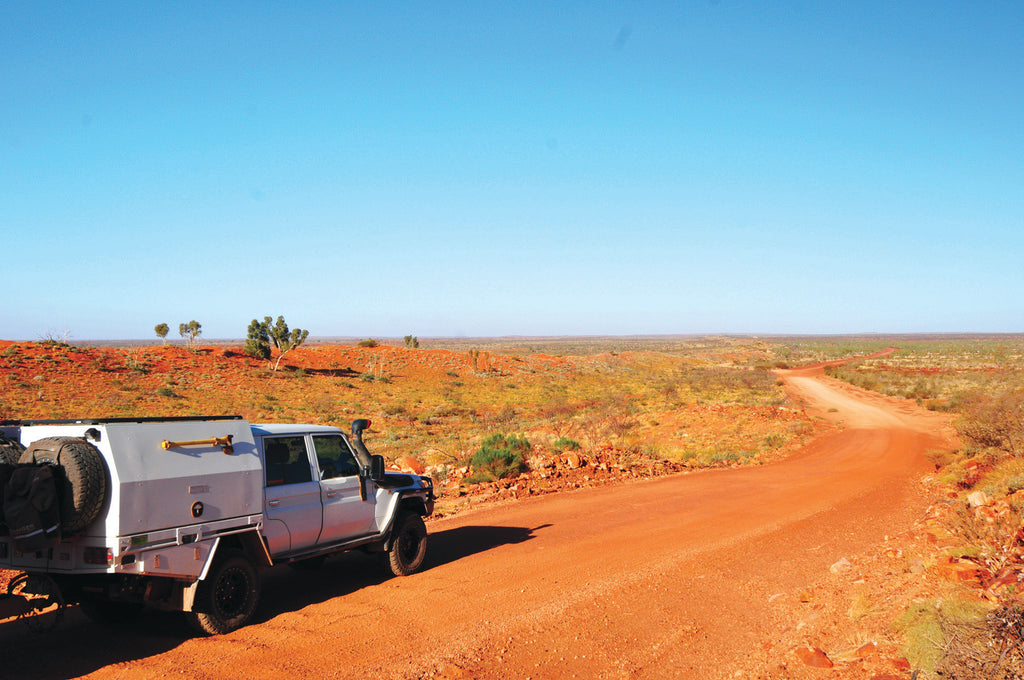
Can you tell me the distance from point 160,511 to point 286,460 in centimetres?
180

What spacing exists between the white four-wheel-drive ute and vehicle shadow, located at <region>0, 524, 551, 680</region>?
28 centimetres

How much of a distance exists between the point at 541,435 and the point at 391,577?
17.2m

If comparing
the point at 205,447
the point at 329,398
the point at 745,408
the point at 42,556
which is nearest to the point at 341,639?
the point at 205,447

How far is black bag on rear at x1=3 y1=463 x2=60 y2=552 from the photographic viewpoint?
588 cm

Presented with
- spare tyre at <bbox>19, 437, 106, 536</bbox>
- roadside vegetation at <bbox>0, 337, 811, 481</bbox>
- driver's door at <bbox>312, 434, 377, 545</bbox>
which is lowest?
roadside vegetation at <bbox>0, 337, 811, 481</bbox>

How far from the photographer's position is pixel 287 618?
25.5ft

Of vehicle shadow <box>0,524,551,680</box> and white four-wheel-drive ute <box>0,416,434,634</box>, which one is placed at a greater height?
white four-wheel-drive ute <box>0,416,434,634</box>

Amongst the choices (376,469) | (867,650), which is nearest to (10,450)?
(376,469)

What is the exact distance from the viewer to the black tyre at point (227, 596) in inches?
275

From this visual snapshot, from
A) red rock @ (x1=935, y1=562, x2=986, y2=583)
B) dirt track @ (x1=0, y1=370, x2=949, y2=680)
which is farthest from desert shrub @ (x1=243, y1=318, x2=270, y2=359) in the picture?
red rock @ (x1=935, y1=562, x2=986, y2=583)

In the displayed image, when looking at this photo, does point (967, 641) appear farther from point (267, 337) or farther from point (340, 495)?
point (267, 337)

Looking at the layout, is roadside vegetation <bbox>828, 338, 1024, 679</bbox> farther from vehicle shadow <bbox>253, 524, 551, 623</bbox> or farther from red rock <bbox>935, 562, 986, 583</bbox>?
vehicle shadow <bbox>253, 524, 551, 623</bbox>

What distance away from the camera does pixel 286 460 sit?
8203mm

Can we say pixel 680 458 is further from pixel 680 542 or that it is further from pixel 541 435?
pixel 680 542
